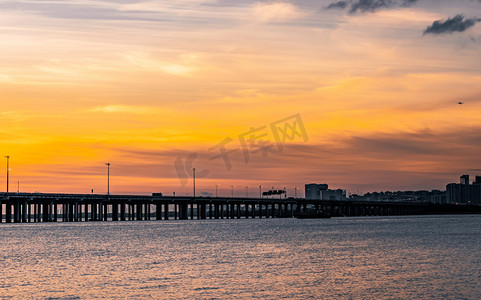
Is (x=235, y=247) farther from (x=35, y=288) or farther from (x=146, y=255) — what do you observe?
(x=35, y=288)

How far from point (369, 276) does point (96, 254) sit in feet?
147

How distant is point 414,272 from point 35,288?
3776 cm

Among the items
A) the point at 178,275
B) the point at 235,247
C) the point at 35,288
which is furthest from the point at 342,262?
the point at 35,288

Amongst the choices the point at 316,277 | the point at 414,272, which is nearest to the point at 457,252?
the point at 414,272

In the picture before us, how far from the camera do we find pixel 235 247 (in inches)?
4569

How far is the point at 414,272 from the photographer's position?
7575 cm

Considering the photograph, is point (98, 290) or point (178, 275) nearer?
point (98, 290)

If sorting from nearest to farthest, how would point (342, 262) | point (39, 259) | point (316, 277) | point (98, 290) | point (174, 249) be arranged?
1. point (98, 290)
2. point (316, 277)
3. point (342, 262)
4. point (39, 259)
5. point (174, 249)

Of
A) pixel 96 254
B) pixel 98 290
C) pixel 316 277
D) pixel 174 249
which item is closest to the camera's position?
pixel 98 290

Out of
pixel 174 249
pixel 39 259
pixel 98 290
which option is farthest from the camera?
pixel 174 249

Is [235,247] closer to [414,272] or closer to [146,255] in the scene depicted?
[146,255]

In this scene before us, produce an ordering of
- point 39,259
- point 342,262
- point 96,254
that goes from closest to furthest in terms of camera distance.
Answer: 1. point 342,262
2. point 39,259
3. point 96,254

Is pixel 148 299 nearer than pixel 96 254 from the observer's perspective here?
Yes

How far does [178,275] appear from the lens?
7338 cm
